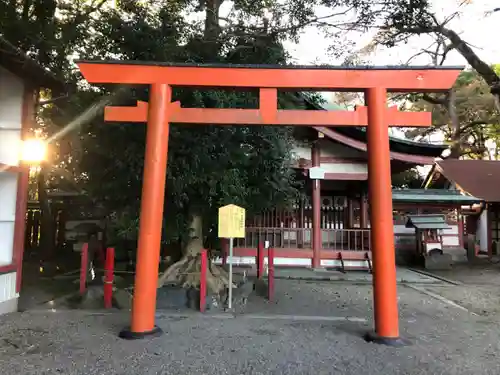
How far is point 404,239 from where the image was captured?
52.9 ft

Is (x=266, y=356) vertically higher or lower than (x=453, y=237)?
lower

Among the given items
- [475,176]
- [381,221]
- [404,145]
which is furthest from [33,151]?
[475,176]

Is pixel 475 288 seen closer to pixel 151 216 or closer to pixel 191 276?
pixel 191 276

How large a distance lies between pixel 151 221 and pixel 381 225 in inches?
119

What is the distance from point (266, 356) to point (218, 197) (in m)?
3.83

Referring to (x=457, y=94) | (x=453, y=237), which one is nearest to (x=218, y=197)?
(x=453, y=237)

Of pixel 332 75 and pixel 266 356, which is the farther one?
pixel 332 75

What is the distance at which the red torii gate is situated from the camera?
5309 millimetres

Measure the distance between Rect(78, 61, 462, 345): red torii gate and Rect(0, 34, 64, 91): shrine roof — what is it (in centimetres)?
187

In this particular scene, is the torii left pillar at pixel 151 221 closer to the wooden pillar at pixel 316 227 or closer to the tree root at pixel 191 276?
the tree root at pixel 191 276

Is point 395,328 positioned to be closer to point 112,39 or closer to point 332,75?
point 332,75

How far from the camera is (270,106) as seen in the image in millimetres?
5496

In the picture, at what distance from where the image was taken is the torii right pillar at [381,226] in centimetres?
509

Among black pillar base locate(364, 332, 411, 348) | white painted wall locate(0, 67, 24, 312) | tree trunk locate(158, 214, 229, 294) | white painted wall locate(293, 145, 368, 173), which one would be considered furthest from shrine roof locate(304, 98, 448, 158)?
white painted wall locate(0, 67, 24, 312)
